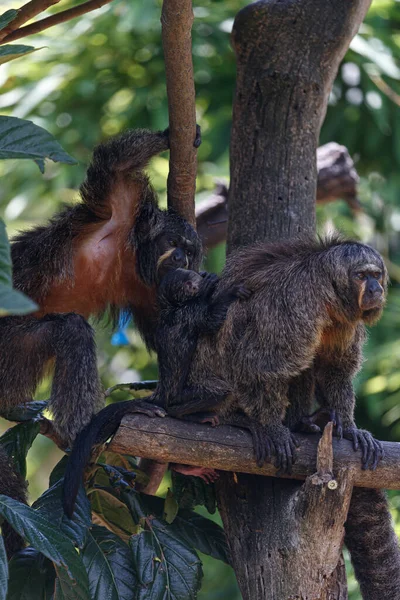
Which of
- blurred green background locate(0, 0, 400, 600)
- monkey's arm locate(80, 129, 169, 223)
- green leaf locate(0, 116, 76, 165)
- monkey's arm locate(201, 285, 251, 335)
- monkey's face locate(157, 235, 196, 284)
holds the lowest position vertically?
monkey's arm locate(201, 285, 251, 335)

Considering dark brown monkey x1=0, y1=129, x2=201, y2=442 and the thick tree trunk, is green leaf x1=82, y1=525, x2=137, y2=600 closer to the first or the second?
dark brown monkey x1=0, y1=129, x2=201, y2=442

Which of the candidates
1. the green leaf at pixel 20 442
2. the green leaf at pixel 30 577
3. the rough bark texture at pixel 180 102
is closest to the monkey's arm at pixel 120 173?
the rough bark texture at pixel 180 102

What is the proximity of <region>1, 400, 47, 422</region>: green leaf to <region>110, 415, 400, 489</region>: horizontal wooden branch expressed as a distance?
3.91ft

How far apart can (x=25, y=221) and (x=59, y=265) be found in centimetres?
423

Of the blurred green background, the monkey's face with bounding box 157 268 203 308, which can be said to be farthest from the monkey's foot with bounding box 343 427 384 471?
the blurred green background

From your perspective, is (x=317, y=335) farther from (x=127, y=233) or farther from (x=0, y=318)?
(x=0, y=318)

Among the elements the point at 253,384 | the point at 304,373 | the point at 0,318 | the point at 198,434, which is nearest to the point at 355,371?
the point at 304,373

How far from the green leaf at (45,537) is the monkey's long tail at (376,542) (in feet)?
5.44

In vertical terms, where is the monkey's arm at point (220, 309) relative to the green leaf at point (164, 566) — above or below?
above

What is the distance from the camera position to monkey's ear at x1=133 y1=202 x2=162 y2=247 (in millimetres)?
5687

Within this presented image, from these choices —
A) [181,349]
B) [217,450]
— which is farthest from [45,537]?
[181,349]

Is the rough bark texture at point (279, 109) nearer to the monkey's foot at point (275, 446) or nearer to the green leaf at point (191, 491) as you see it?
the monkey's foot at point (275, 446)

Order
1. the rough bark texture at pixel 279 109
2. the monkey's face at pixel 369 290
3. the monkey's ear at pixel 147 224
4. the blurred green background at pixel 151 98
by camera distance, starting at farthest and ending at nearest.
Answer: the blurred green background at pixel 151 98
the rough bark texture at pixel 279 109
the monkey's ear at pixel 147 224
the monkey's face at pixel 369 290

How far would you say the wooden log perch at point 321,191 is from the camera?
752 cm
